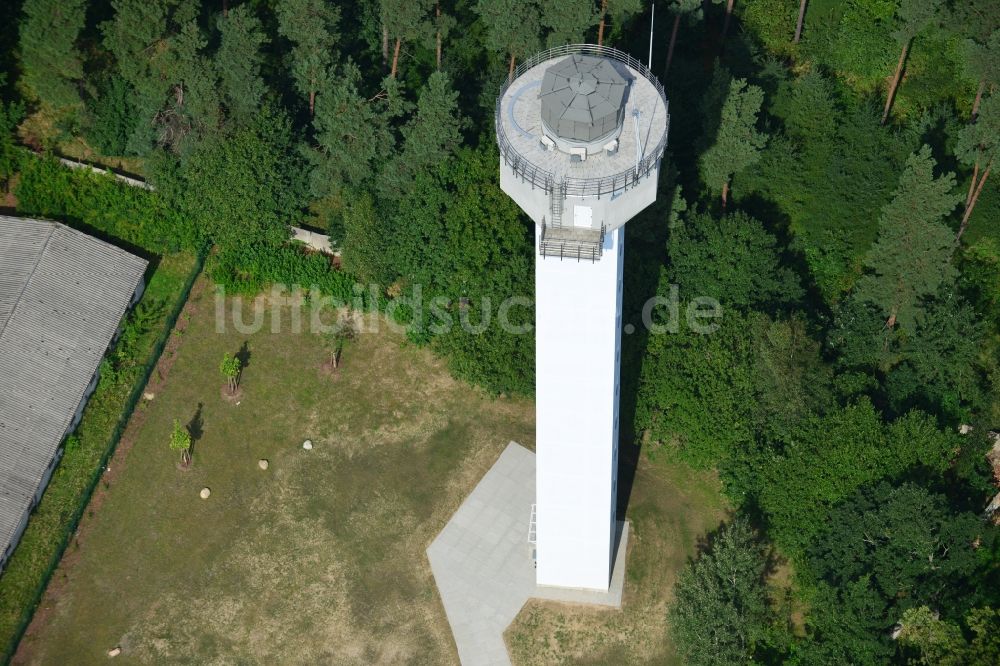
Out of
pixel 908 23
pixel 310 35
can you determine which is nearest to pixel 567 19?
pixel 310 35

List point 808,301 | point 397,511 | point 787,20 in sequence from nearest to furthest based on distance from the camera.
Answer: point 397,511
point 808,301
point 787,20

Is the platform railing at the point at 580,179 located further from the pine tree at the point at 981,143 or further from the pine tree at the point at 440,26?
the pine tree at the point at 981,143

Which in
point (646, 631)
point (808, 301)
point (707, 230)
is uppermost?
point (707, 230)

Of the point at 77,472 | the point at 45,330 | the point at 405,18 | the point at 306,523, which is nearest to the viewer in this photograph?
the point at 306,523

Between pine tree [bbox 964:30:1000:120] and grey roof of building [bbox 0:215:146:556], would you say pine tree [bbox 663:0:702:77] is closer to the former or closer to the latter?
pine tree [bbox 964:30:1000:120]

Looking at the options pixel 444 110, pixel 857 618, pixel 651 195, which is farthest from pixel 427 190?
pixel 857 618

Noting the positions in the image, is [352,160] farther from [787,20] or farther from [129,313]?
[787,20]

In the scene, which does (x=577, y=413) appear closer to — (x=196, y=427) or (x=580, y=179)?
(x=580, y=179)
